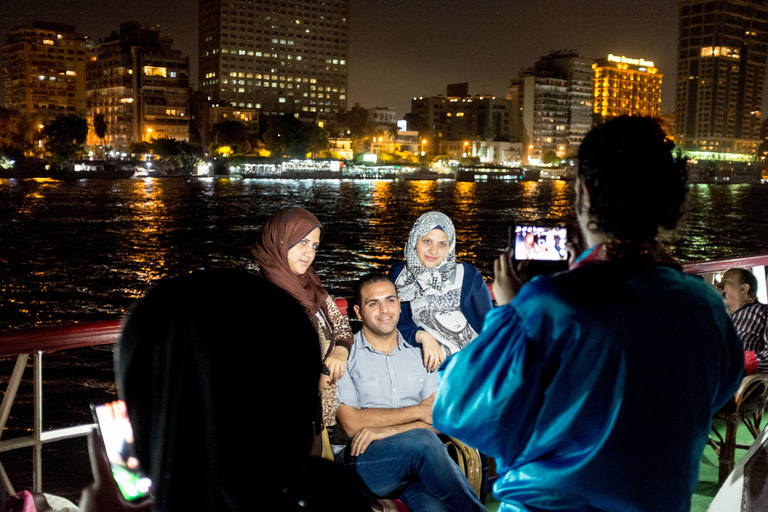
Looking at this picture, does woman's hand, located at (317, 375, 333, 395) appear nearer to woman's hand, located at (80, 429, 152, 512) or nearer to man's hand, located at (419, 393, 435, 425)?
man's hand, located at (419, 393, 435, 425)

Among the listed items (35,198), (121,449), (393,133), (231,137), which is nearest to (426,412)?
(121,449)

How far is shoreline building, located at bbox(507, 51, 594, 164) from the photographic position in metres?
168

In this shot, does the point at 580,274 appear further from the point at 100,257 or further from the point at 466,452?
the point at 100,257

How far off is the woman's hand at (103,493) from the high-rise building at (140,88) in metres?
141

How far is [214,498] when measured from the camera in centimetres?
103

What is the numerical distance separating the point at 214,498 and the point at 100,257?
53441 mm

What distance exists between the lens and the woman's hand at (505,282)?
5.64 ft

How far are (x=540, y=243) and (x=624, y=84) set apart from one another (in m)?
204

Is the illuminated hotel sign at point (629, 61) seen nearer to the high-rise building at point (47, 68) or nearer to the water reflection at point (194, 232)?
the water reflection at point (194, 232)

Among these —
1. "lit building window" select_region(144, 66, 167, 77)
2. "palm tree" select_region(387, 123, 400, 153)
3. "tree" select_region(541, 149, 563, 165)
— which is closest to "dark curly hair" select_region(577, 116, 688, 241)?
"lit building window" select_region(144, 66, 167, 77)

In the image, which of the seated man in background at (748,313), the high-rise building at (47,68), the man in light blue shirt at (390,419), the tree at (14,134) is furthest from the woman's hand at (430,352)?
the high-rise building at (47,68)

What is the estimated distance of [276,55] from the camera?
17025 centimetres

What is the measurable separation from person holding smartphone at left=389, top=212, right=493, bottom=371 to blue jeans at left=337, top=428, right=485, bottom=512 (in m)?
0.98

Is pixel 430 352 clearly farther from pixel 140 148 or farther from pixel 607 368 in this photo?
pixel 140 148
